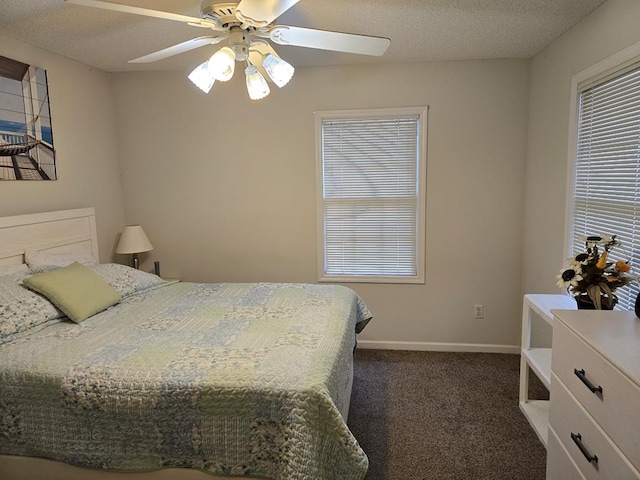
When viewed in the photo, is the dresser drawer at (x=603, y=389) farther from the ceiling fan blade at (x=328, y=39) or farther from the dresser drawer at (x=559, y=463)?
the ceiling fan blade at (x=328, y=39)

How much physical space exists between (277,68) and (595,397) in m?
1.91

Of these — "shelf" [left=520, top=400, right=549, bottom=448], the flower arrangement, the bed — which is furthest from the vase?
the bed

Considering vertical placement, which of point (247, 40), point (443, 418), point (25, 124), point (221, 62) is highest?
point (247, 40)

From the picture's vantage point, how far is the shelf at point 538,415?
2.24 m

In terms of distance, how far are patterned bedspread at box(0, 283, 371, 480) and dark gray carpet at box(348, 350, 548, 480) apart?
0.74m

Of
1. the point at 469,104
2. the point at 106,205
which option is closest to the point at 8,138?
the point at 106,205

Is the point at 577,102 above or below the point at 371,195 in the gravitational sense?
above

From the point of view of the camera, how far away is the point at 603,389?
1.35 metres

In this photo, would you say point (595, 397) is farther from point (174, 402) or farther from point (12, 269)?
point (12, 269)

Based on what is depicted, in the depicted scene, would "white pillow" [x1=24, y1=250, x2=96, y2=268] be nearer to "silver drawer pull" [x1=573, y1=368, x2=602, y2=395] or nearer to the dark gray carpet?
the dark gray carpet

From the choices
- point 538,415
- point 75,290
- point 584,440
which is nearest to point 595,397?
point 584,440

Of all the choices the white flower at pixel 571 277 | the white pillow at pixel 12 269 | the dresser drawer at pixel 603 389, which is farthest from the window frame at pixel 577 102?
the white pillow at pixel 12 269

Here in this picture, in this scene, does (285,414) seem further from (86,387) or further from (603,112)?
(603,112)

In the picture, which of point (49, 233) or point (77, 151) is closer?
point (49, 233)
